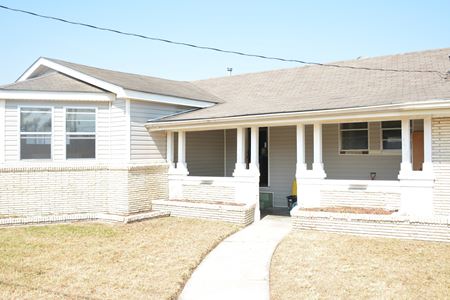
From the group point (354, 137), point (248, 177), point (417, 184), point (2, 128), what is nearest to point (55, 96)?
point (2, 128)

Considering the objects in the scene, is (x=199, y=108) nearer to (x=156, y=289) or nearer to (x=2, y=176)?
(x=2, y=176)

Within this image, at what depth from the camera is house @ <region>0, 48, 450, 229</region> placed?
10555mm

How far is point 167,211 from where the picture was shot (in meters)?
12.2

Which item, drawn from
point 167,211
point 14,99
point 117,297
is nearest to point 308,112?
point 167,211

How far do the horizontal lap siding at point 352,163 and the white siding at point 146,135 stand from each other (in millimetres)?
5235

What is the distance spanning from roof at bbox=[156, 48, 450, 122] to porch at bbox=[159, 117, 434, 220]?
0.55 metres

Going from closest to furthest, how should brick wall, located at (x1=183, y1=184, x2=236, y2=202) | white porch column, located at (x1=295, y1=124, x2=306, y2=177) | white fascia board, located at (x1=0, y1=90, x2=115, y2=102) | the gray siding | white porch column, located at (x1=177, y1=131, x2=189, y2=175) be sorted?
white porch column, located at (x1=295, y1=124, x2=306, y2=177) → white fascia board, located at (x1=0, y1=90, x2=115, y2=102) → brick wall, located at (x1=183, y1=184, x2=236, y2=202) → white porch column, located at (x1=177, y1=131, x2=189, y2=175) → the gray siding

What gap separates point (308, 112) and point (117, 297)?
634cm

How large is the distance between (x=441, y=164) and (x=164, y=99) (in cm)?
804

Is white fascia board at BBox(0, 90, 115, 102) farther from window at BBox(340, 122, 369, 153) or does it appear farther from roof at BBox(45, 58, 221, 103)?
window at BBox(340, 122, 369, 153)

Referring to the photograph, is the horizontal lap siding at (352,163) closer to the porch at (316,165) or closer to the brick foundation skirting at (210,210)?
the porch at (316,165)

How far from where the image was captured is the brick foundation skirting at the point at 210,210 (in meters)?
10.8

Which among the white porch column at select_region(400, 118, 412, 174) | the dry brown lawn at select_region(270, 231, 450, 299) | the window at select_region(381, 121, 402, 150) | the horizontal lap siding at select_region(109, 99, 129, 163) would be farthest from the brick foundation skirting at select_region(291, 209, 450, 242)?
the horizontal lap siding at select_region(109, 99, 129, 163)

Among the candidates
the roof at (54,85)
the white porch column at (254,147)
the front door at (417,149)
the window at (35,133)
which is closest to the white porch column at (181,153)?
the white porch column at (254,147)
